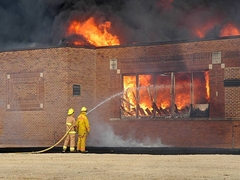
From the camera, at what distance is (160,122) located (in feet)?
96.3

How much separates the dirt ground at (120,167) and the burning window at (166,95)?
32.8 ft

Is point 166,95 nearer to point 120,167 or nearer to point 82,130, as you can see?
point 82,130

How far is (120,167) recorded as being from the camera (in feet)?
52.1

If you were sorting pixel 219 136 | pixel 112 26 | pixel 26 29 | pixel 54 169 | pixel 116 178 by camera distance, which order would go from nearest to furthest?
pixel 116 178
pixel 54 169
pixel 219 136
pixel 112 26
pixel 26 29

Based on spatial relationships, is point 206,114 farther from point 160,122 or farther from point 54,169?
point 54,169

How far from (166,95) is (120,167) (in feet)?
46.2

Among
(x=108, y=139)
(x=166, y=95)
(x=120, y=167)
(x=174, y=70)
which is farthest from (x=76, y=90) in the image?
(x=120, y=167)

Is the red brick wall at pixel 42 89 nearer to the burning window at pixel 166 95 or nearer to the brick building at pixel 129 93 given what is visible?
the brick building at pixel 129 93

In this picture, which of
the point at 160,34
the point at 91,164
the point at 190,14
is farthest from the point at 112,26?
the point at 91,164

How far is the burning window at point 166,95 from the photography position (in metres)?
28.8

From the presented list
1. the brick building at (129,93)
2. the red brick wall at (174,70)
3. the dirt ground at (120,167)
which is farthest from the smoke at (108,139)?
the dirt ground at (120,167)

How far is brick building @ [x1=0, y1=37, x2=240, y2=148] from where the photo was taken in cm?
2798

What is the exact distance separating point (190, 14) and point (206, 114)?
17.5 m

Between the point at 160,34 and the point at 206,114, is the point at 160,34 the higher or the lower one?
the higher one
